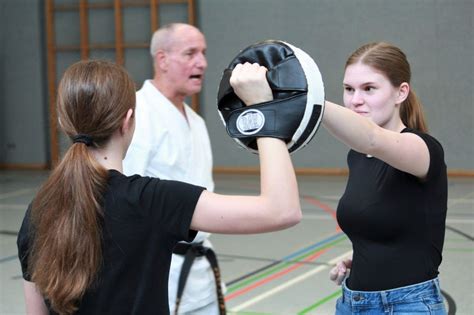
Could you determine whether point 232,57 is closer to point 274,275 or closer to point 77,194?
point 274,275

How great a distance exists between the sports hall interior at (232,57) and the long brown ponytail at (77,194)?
4.60 meters

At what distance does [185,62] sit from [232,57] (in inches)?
317

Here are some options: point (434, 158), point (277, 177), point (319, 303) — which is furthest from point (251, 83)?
point (319, 303)

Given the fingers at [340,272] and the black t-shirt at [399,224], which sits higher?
the black t-shirt at [399,224]

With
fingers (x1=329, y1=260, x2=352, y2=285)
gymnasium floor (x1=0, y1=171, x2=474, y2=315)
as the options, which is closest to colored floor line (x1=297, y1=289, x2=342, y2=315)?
gymnasium floor (x1=0, y1=171, x2=474, y2=315)

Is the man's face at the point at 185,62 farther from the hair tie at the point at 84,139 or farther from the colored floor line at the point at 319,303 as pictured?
the hair tie at the point at 84,139

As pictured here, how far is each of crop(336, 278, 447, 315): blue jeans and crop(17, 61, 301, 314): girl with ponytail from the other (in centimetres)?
84

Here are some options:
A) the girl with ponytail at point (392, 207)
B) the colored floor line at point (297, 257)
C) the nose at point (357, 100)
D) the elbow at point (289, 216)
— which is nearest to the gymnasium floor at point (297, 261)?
the colored floor line at point (297, 257)

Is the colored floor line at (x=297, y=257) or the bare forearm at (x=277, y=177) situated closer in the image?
the bare forearm at (x=277, y=177)

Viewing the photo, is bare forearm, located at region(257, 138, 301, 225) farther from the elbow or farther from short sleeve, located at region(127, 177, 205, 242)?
short sleeve, located at region(127, 177, 205, 242)

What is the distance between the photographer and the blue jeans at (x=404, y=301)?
8.00ft

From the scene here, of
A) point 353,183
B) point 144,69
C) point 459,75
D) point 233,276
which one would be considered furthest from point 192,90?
point 144,69

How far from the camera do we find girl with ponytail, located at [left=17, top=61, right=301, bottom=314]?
184cm

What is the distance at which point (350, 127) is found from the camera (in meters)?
2.00
